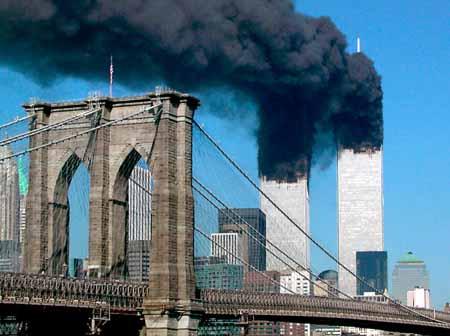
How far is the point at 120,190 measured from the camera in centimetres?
7762

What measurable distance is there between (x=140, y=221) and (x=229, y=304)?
38.8 m

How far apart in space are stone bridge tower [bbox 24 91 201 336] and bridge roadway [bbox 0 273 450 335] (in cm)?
220

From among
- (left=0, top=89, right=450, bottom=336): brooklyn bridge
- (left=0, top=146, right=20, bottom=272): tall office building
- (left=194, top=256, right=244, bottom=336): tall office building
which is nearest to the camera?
(left=0, top=89, right=450, bottom=336): brooklyn bridge

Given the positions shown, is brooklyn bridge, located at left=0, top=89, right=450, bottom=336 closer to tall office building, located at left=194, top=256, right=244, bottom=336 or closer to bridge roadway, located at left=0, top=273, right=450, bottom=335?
bridge roadway, located at left=0, top=273, right=450, bottom=335

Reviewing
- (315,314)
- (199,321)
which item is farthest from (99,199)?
(315,314)

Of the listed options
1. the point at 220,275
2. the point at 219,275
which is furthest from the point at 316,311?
the point at 220,275

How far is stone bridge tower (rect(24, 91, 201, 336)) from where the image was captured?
243 feet

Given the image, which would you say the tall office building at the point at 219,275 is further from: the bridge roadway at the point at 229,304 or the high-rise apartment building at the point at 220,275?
the bridge roadway at the point at 229,304

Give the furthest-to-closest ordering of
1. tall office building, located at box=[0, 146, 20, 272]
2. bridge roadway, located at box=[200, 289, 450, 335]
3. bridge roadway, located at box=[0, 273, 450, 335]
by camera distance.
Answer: tall office building, located at box=[0, 146, 20, 272], bridge roadway, located at box=[200, 289, 450, 335], bridge roadway, located at box=[0, 273, 450, 335]

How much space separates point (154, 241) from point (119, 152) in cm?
609

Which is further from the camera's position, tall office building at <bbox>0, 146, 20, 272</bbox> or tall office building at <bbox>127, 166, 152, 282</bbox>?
tall office building at <bbox>127, 166, 152, 282</bbox>

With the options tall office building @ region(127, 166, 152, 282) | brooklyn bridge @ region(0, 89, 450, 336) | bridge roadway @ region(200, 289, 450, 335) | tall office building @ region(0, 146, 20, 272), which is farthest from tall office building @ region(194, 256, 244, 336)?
brooklyn bridge @ region(0, 89, 450, 336)

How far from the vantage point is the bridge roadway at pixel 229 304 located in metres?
65.9

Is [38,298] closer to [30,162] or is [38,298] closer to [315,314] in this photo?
[30,162]
